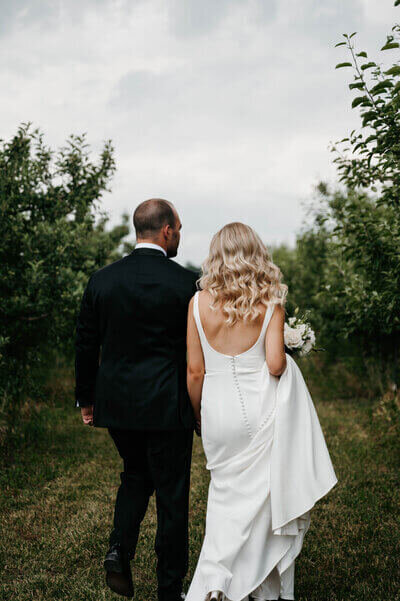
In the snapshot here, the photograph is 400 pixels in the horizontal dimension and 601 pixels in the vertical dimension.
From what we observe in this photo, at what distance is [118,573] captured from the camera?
11.6 feet

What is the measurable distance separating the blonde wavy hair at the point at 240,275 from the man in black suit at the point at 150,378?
0.26 meters

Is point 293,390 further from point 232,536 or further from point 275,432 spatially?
point 232,536

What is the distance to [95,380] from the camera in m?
3.79

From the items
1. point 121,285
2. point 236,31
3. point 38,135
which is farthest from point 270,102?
point 121,285

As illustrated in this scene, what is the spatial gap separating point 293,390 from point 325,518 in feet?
7.50

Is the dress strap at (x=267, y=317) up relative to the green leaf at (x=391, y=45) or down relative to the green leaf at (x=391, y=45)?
down

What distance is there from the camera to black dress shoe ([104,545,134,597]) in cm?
352

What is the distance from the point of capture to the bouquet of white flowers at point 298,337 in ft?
11.5

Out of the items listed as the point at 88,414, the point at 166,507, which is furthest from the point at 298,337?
the point at 88,414

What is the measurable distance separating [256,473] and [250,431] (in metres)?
0.24

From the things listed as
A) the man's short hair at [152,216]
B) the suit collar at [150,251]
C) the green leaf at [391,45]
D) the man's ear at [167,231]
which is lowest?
the suit collar at [150,251]

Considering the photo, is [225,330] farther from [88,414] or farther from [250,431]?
[88,414]

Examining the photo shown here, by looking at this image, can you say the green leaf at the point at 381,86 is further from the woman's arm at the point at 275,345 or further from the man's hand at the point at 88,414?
the man's hand at the point at 88,414

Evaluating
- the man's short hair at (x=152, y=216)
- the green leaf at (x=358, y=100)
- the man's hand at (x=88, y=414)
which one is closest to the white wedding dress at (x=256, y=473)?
the man's short hair at (x=152, y=216)
